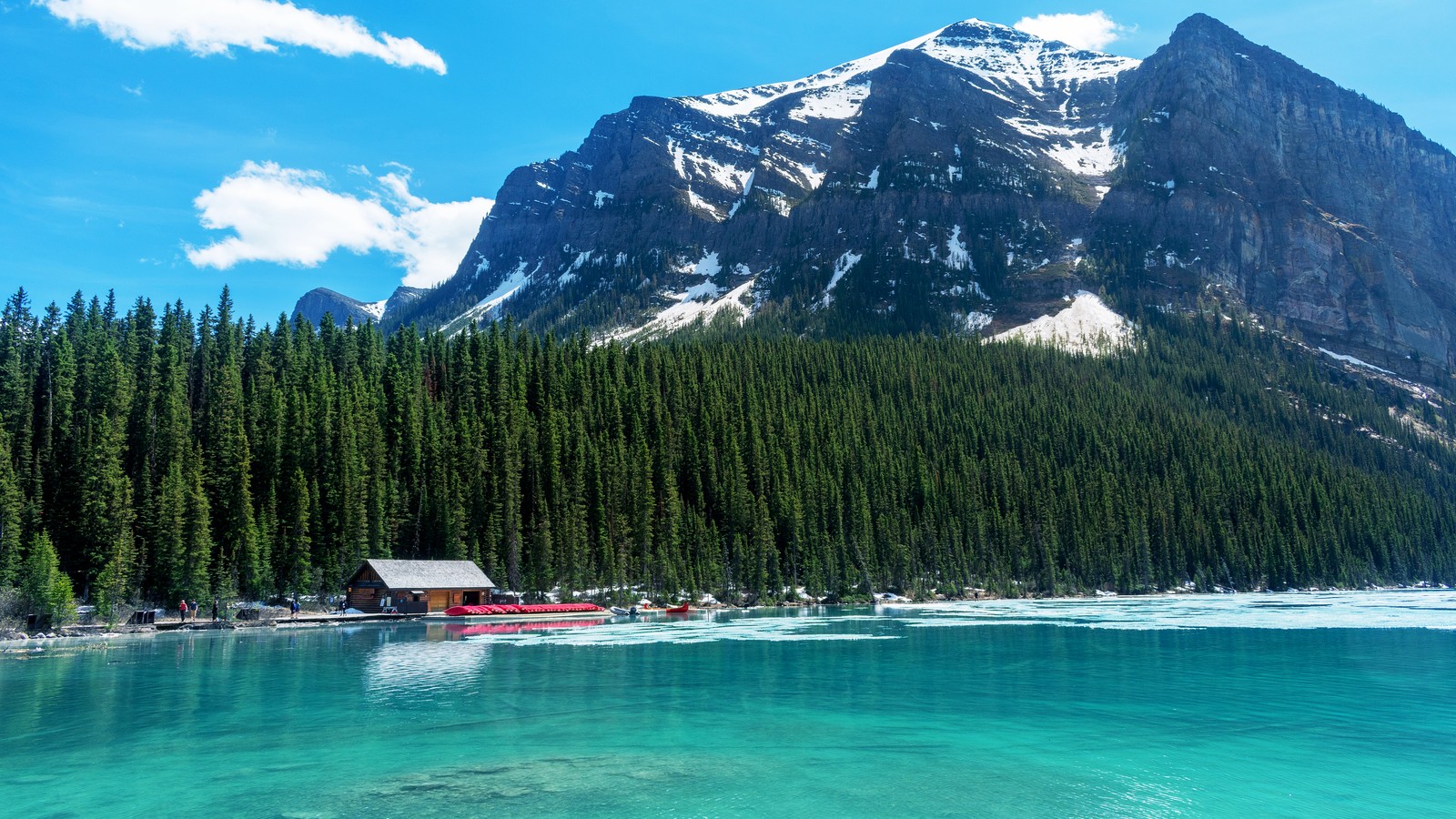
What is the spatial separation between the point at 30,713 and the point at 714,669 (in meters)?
24.6

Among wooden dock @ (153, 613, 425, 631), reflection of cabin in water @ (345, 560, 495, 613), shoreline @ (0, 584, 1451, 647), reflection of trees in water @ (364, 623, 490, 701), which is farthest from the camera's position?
reflection of cabin in water @ (345, 560, 495, 613)

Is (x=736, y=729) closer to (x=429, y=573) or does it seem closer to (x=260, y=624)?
(x=260, y=624)

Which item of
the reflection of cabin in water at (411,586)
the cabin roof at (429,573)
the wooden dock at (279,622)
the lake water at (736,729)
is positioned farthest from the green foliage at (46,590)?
the cabin roof at (429,573)

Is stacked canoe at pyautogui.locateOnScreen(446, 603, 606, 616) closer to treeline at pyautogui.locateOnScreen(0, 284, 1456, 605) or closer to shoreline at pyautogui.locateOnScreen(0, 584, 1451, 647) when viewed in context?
shoreline at pyautogui.locateOnScreen(0, 584, 1451, 647)

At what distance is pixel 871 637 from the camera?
55.8 m

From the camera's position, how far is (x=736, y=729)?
87.2ft

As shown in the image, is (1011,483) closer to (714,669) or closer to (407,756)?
(714,669)

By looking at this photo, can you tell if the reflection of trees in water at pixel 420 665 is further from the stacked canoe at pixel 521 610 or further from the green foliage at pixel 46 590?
A: the green foliage at pixel 46 590

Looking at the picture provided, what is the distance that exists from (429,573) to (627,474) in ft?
97.1

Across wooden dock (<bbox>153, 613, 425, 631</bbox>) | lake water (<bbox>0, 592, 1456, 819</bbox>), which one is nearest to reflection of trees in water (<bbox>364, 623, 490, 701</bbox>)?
lake water (<bbox>0, 592, 1456, 819</bbox>)

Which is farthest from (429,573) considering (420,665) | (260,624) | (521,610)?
(420,665)

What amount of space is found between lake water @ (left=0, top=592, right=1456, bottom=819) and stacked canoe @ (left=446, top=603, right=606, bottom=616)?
26.6 metres

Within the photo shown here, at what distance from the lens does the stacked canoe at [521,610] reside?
7738 cm

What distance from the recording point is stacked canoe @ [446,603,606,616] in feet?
254
